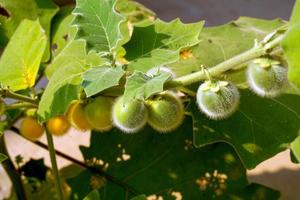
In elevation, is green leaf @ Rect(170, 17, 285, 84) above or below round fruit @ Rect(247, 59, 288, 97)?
below

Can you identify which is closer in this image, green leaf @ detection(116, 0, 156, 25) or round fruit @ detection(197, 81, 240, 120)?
round fruit @ detection(197, 81, 240, 120)

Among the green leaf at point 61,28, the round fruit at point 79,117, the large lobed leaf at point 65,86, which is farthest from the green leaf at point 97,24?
the green leaf at point 61,28

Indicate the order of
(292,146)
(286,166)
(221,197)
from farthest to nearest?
(286,166), (221,197), (292,146)

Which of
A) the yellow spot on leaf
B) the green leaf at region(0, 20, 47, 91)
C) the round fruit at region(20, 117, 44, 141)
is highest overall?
the green leaf at region(0, 20, 47, 91)

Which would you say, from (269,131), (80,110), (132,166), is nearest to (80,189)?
(132,166)

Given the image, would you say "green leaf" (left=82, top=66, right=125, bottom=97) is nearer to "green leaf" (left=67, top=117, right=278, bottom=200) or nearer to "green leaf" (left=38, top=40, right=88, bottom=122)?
"green leaf" (left=38, top=40, right=88, bottom=122)

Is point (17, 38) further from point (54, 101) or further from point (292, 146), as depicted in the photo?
point (292, 146)

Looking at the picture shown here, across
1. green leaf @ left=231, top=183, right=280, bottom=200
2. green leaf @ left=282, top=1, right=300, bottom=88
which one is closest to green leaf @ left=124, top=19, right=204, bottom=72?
green leaf @ left=282, top=1, right=300, bottom=88
